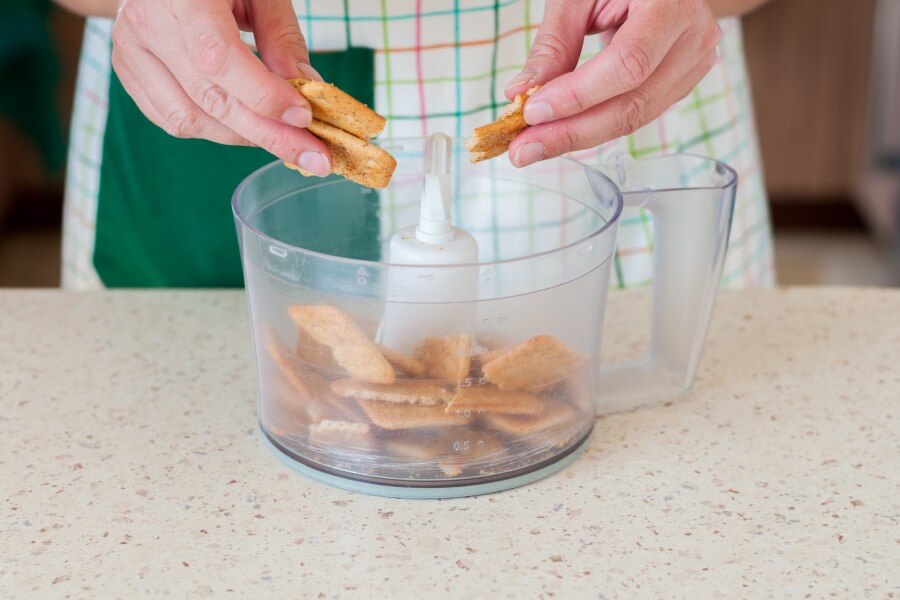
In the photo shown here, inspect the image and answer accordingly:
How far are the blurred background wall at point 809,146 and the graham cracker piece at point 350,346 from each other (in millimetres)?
2023

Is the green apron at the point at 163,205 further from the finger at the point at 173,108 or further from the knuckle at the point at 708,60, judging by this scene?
the knuckle at the point at 708,60

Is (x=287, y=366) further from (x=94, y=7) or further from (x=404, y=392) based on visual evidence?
(x=94, y=7)

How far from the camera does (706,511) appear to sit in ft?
1.97

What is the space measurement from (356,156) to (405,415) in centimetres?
15

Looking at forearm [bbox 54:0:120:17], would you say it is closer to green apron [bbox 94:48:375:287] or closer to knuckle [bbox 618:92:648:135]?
green apron [bbox 94:48:375:287]

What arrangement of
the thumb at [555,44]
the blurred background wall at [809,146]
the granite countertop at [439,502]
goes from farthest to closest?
the blurred background wall at [809,146], the thumb at [555,44], the granite countertop at [439,502]

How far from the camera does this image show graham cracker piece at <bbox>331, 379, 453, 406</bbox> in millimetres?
584

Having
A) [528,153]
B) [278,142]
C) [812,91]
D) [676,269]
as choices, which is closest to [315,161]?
[278,142]

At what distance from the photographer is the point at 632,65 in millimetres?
617

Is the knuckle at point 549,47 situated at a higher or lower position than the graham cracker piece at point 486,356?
higher

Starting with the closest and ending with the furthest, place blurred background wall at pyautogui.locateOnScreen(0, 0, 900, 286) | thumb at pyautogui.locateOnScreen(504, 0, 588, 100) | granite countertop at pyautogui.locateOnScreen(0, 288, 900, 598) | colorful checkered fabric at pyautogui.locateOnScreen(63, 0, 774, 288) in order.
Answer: granite countertop at pyautogui.locateOnScreen(0, 288, 900, 598)
thumb at pyautogui.locateOnScreen(504, 0, 588, 100)
colorful checkered fabric at pyautogui.locateOnScreen(63, 0, 774, 288)
blurred background wall at pyautogui.locateOnScreen(0, 0, 900, 286)

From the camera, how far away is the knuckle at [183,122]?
0.64 m

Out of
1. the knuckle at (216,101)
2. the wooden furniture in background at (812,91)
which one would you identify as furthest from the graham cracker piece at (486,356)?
the wooden furniture in background at (812,91)

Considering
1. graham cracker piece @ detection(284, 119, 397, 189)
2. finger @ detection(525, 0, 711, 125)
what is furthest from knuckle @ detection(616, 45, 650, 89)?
graham cracker piece @ detection(284, 119, 397, 189)
